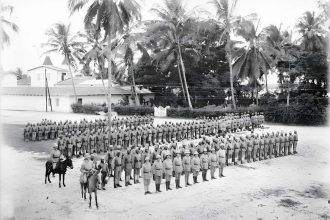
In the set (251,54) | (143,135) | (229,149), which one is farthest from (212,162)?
(251,54)

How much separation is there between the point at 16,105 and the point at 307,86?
3110cm

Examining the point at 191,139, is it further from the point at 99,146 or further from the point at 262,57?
the point at 262,57

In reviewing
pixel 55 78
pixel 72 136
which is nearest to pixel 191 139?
pixel 72 136

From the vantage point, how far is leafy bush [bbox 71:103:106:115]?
3553cm

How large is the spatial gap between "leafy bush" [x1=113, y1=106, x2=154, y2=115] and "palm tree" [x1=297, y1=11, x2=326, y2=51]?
597 inches

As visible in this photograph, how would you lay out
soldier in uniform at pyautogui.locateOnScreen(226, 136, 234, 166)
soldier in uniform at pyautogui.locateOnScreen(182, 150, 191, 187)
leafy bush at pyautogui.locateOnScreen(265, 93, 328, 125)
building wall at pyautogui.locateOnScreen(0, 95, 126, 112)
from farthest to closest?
building wall at pyautogui.locateOnScreen(0, 95, 126, 112) < leafy bush at pyautogui.locateOnScreen(265, 93, 328, 125) < soldier in uniform at pyautogui.locateOnScreen(226, 136, 234, 166) < soldier in uniform at pyautogui.locateOnScreen(182, 150, 191, 187)

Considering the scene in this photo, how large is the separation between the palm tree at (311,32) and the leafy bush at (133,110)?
15.2 metres

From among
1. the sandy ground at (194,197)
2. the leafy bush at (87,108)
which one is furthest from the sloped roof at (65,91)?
the sandy ground at (194,197)

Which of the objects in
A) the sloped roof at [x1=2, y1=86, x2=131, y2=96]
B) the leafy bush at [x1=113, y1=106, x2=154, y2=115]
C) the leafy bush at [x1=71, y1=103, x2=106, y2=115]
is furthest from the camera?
the sloped roof at [x1=2, y1=86, x2=131, y2=96]

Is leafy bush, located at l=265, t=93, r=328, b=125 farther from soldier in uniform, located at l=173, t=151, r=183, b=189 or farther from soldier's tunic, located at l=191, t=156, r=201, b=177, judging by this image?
soldier in uniform, located at l=173, t=151, r=183, b=189

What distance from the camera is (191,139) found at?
20.0m

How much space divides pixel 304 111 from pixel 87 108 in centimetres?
2009

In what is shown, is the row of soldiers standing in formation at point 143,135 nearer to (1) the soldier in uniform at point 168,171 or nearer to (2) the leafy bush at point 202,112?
(1) the soldier in uniform at point 168,171

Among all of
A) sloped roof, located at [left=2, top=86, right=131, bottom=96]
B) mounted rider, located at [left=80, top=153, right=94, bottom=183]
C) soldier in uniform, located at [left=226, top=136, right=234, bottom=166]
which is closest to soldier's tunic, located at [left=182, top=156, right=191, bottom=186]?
mounted rider, located at [left=80, top=153, right=94, bottom=183]
